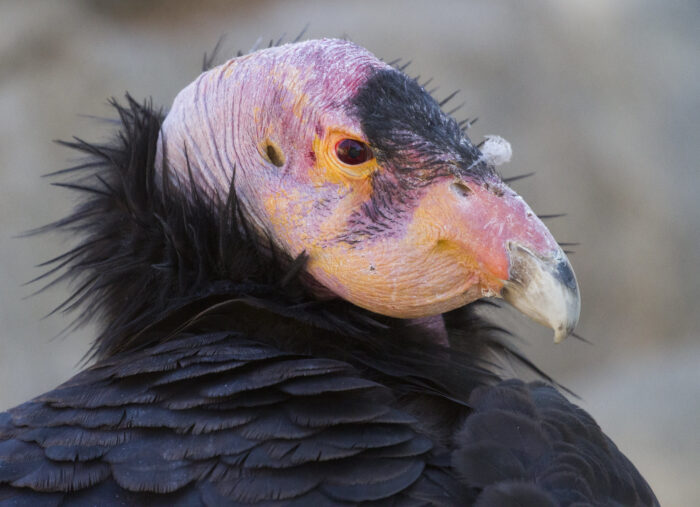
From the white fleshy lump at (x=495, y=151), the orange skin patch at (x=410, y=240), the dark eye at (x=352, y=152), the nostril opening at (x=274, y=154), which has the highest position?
the nostril opening at (x=274, y=154)

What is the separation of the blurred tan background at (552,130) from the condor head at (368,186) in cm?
396

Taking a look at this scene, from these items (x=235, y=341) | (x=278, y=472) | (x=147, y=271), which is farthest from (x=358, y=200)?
(x=278, y=472)

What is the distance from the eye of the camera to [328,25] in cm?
629

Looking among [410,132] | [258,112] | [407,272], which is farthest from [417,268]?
[258,112]

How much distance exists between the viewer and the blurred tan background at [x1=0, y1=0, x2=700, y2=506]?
235 inches

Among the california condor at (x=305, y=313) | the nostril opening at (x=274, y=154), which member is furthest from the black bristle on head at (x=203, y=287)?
the nostril opening at (x=274, y=154)

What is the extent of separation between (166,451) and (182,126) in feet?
3.50

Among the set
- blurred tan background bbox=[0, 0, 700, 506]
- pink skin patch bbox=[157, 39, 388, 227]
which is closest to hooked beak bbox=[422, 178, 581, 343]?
pink skin patch bbox=[157, 39, 388, 227]

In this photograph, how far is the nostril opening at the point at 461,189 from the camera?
1.99 metres

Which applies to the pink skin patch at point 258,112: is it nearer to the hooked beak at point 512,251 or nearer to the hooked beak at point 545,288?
the hooked beak at point 512,251

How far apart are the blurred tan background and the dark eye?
13.2 feet

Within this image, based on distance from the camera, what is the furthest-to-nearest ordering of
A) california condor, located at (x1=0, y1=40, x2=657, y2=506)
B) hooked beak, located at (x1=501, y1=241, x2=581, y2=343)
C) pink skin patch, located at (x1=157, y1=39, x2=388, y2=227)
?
pink skin patch, located at (x1=157, y1=39, x2=388, y2=227), hooked beak, located at (x1=501, y1=241, x2=581, y2=343), california condor, located at (x1=0, y1=40, x2=657, y2=506)

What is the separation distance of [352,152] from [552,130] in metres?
4.28

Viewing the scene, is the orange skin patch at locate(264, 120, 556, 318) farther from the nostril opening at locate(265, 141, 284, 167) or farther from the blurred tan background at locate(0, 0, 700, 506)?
the blurred tan background at locate(0, 0, 700, 506)
